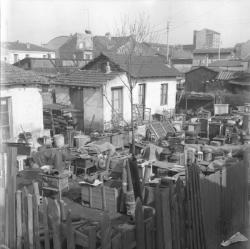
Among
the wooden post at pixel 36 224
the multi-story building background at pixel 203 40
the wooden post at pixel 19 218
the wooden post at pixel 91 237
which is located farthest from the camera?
the multi-story building background at pixel 203 40

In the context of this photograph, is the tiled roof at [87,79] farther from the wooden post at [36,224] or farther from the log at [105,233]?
the log at [105,233]

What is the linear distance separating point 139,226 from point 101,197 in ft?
8.49

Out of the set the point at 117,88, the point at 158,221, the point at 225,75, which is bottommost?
the point at 158,221

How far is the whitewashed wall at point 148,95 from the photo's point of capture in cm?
1263

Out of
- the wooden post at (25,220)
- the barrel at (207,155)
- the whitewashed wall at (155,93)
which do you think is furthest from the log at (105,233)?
the whitewashed wall at (155,93)

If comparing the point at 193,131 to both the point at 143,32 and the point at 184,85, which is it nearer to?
the point at 143,32

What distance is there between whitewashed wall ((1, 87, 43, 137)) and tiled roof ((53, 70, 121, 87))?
108 inches

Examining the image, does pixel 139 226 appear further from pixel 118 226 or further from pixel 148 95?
pixel 148 95

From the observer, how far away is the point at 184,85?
77.8 ft

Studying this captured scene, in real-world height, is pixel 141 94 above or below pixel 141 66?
below

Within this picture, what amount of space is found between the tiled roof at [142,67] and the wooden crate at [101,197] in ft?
25.5

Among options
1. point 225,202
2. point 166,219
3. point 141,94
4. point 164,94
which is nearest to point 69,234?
point 166,219

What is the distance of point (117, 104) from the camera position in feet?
43.1

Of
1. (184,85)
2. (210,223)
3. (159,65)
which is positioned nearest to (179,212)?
(210,223)
